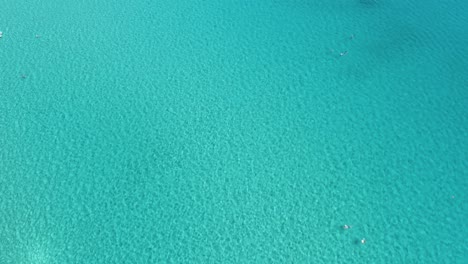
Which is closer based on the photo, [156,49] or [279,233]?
[279,233]

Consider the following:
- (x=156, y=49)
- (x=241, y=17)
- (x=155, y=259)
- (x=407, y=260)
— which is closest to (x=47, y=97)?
(x=156, y=49)

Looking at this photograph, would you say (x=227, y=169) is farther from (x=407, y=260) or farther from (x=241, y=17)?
(x=241, y=17)

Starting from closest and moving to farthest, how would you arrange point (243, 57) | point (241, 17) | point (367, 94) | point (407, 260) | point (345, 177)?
point (407, 260) → point (345, 177) → point (367, 94) → point (243, 57) → point (241, 17)

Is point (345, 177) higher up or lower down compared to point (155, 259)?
higher up

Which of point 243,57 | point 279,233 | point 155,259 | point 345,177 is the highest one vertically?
point 243,57

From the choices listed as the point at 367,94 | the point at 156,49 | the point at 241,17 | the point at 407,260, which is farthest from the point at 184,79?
the point at 407,260

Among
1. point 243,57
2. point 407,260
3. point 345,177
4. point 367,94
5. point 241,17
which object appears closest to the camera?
point 407,260
